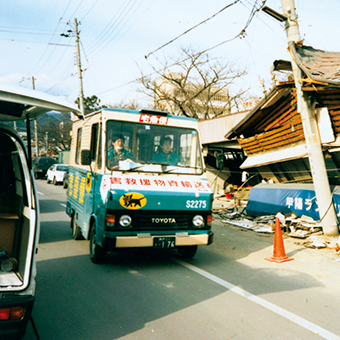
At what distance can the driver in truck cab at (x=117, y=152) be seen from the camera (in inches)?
242

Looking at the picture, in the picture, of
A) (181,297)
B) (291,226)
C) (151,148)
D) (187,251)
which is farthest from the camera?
(291,226)

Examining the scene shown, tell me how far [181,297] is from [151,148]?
2.70 meters

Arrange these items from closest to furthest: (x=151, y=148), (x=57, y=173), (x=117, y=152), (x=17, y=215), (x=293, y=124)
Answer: (x=17, y=215) → (x=117, y=152) → (x=151, y=148) → (x=293, y=124) → (x=57, y=173)

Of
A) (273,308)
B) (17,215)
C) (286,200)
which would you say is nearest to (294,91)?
(286,200)

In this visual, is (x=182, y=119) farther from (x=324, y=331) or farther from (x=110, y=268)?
(x=324, y=331)

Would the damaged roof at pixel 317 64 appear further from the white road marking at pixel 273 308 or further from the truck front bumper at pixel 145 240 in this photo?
the white road marking at pixel 273 308

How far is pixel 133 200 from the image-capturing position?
5770mm

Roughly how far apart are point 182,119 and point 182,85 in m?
26.2

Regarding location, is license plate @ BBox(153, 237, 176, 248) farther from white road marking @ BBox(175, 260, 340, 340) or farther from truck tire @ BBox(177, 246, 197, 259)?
truck tire @ BBox(177, 246, 197, 259)

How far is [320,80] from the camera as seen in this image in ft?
28.5

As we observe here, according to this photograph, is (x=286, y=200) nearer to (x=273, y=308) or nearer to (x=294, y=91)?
(x=294, y=91)

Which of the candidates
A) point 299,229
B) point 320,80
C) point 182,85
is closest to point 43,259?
point 299,229

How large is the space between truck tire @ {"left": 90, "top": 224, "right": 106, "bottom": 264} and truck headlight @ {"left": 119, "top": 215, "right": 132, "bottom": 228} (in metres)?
0.85

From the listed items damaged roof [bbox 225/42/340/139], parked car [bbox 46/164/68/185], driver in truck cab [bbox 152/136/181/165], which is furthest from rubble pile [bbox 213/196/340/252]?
parked car [bbox 46/164/68/185]
